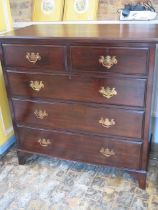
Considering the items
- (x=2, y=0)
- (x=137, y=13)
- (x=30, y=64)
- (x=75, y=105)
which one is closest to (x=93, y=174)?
(x=75, y=105)

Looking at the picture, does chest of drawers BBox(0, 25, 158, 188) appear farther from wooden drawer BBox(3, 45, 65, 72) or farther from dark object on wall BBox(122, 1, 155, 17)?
dark object on wall BBox(122, 1, 155, 17)

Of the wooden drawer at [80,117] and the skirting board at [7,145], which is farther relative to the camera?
the skirting board at [7,145]

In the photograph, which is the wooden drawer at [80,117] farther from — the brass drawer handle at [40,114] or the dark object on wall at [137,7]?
the dark object on wall at [137,7]

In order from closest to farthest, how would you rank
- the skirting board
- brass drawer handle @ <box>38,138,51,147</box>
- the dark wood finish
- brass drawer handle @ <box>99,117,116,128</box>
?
the dark wood finish
brass drawer handle @ <box>99,117,116,128</box>
brass drawer handle @ <box>38,138,51,147</box>
the skirting board

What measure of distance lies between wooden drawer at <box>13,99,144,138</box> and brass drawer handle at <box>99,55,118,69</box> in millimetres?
266

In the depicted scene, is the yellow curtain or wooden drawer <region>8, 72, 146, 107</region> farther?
the yellow curtain

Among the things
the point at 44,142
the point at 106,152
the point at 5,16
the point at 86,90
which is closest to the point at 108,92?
the point at 86,90

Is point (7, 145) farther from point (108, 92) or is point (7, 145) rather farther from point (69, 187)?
point (108, 92)

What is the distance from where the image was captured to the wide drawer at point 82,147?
1558 millimetres

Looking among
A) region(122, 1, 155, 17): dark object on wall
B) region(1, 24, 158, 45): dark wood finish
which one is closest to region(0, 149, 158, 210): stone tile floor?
region(1, 24, 158, 45): dark wood finish

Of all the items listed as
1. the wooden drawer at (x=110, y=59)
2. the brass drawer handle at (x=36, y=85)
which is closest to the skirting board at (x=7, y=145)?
the brass drawer handle at (x=36, y=85)

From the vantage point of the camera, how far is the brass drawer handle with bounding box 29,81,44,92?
5.06ft

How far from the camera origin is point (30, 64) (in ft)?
4.93

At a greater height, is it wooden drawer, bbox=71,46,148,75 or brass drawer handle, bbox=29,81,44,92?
wooden drawer, bbox=71,46,148,75
